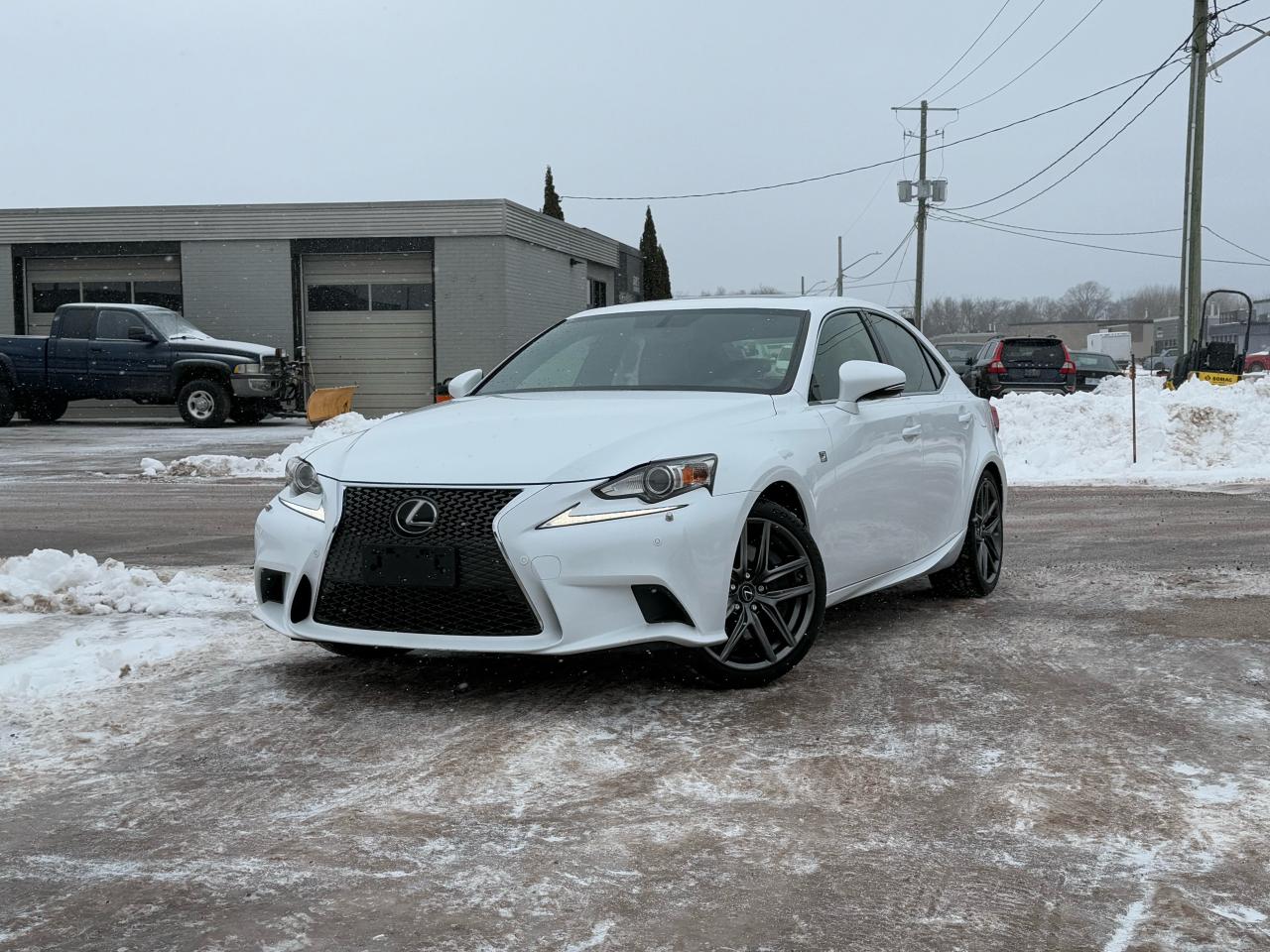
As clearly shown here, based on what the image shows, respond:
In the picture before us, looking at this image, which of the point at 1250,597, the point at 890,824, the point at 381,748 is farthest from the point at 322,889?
the point at 1250,597

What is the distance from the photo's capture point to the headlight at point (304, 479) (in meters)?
5.18

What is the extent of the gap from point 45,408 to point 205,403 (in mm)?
3892

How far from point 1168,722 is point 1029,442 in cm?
1236

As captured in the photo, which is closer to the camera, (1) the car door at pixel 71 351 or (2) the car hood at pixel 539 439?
(2) the car hood at pixel 539 439

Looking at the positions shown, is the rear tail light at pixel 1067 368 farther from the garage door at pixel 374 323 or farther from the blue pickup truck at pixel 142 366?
the blue pickup truck at pixel 142 366

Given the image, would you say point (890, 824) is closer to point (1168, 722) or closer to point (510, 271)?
point (1168, 722)

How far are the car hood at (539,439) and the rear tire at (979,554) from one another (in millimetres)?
2087

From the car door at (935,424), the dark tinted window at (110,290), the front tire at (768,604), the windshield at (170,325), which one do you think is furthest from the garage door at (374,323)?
the front tire at (768,604)

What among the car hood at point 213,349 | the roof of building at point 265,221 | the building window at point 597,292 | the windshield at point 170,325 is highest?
the roof of building at point 265,221

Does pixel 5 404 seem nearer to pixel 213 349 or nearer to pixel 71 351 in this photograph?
pixel 71 351

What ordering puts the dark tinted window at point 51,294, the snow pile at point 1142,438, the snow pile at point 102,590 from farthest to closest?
the dark tinted window at point 51,294
the snow pile at point 1142,438
the snow pile at point 102,590

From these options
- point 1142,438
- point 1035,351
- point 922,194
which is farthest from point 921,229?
point 1142,438

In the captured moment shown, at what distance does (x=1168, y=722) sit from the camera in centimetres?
473

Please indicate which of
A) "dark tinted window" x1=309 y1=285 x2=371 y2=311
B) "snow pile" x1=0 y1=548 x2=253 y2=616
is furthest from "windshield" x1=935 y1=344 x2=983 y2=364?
"snow pile" x1=0 y1=548 x2=253 y2=616
